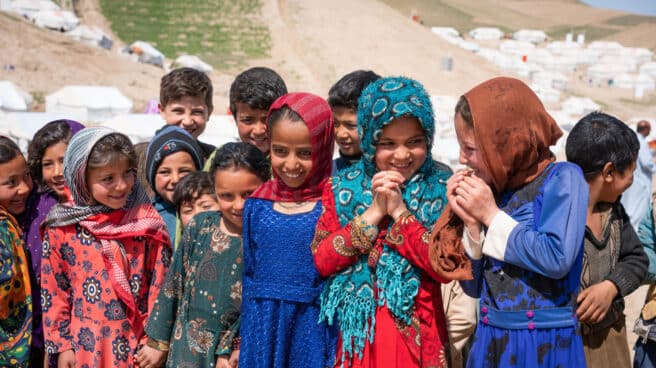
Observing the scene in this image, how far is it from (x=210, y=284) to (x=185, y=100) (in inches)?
57.0

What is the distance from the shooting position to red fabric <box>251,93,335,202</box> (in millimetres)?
2344

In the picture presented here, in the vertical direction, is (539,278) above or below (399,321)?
above

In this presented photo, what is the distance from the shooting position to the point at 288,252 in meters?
2.33

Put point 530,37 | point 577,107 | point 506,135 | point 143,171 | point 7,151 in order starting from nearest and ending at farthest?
1. point 506,135
2. point 7,151
3. point 143,171
4. point 577,107
5. point 530,37

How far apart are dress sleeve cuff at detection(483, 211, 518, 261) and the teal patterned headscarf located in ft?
Answer: 1.01

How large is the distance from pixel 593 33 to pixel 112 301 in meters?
62.1

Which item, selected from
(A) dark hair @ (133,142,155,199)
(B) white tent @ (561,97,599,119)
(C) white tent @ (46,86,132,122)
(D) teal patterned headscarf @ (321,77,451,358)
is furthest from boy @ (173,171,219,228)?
(B) white tent @ (561,97,599,119)

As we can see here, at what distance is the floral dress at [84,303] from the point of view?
2561 mm

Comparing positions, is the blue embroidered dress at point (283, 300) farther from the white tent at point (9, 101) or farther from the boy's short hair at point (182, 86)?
the white tent at point (9, 101)

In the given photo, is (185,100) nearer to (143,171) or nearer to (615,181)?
(143,171)

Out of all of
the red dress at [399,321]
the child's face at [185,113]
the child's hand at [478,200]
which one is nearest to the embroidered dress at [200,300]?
the red dress at [399,321]

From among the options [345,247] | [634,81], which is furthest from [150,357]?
[634,81]

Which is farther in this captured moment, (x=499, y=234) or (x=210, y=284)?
(x=210, y=284)

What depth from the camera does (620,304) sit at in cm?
240
